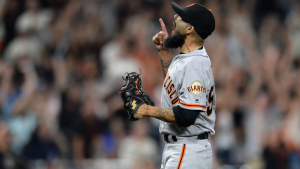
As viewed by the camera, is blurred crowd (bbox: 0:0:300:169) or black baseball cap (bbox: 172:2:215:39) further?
blurred crowd (bbox: 0:0:300:169)

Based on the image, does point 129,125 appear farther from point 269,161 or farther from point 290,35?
point 290,35

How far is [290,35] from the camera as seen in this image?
8922 mm

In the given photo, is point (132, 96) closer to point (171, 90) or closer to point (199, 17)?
point (171, 90)

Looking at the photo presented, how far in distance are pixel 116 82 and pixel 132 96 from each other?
4151 mm

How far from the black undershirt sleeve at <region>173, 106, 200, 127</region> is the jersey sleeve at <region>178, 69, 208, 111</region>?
0.12ft

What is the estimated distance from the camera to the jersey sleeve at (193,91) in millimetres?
3135

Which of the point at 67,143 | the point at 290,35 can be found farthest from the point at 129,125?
the point at 290,35

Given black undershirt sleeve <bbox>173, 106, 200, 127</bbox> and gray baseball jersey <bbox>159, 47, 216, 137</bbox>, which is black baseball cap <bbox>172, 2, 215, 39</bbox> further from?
black undershirt sleeve <bbox>173, 106, 200, 127</bbox>

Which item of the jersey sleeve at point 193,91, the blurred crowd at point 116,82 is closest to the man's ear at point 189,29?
the jersey sleeve at point 193,91

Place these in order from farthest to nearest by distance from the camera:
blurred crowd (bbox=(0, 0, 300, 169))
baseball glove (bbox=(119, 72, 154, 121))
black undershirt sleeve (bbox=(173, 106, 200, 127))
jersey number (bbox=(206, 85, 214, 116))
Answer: blurred crowd (bbox=(0, 0, 300, 169)) < jersey number (bbox=(206, 85, 214, 116)) < baseball glove (bbox=(119, 72, 154, 121)) < black undershirt sleeve (bbox=(173, 106, 200, 127))

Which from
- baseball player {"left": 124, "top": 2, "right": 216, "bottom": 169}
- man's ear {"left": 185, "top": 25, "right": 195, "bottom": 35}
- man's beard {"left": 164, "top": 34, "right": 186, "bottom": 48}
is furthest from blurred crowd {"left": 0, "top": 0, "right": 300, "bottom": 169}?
man's ear {"left": 185, "top": 25, "right": 195, "bottom": 35}

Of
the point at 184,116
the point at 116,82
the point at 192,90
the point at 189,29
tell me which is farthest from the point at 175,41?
the point at 116,82

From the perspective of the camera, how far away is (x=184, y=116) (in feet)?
10.3

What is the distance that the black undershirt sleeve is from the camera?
3131 mm
